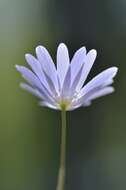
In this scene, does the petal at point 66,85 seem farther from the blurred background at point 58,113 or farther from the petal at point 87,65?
the blurred background at point 58,113

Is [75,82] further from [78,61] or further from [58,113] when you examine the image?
[58,113]

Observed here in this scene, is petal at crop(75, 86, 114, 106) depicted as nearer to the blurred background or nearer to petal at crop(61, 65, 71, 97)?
petal at crop(61, 65, 71, 97)

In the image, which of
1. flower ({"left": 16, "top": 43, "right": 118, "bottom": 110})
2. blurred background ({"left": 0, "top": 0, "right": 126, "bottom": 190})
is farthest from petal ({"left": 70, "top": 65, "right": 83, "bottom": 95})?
blurred background ({"left": 0, "top": 0, "right": 126, "bottom": 190})

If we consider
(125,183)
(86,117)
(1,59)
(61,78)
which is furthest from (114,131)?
(61,78)

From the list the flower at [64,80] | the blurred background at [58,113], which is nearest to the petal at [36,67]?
the flower at [64,80]

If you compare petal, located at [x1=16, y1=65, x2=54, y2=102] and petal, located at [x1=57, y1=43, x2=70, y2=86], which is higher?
petal, located at [x1=57, y1=43, x2=70, y2=86]

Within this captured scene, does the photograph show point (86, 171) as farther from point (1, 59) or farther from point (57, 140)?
point (1, 59)
